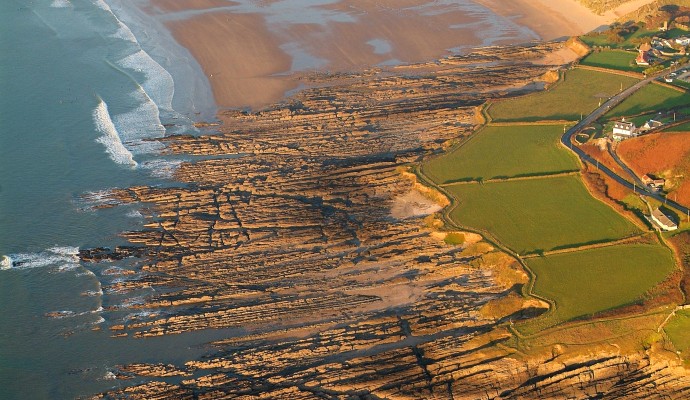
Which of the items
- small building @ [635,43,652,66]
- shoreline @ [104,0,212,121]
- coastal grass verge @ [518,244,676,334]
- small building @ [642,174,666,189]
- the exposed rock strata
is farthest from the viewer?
small building @ [635,43,652,66]

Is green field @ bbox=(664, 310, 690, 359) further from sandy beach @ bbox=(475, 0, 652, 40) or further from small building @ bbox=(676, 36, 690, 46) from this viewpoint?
Result: sandy beach @ bbox=(475, 0, 652, 40)

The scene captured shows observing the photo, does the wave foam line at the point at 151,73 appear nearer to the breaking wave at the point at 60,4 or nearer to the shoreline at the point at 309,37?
the shoreline at the point at 309,37

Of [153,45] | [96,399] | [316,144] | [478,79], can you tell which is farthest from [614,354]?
[153,45]

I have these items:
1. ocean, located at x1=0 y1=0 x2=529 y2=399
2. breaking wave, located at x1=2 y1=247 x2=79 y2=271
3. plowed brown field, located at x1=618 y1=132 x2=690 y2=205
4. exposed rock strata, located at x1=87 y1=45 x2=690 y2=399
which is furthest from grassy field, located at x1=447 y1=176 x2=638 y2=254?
breaking wave, located at x1=2 y1=247 x2=79 y2=271

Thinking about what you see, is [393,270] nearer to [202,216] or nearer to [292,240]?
[292,240]

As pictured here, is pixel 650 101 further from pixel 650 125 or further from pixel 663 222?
pixel 663 222

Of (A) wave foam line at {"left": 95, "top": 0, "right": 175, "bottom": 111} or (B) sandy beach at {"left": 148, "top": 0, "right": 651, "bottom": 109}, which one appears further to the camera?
(B) sandy beach at {"left": 148, "top": 0, "right": 651, "bottom": 109}
